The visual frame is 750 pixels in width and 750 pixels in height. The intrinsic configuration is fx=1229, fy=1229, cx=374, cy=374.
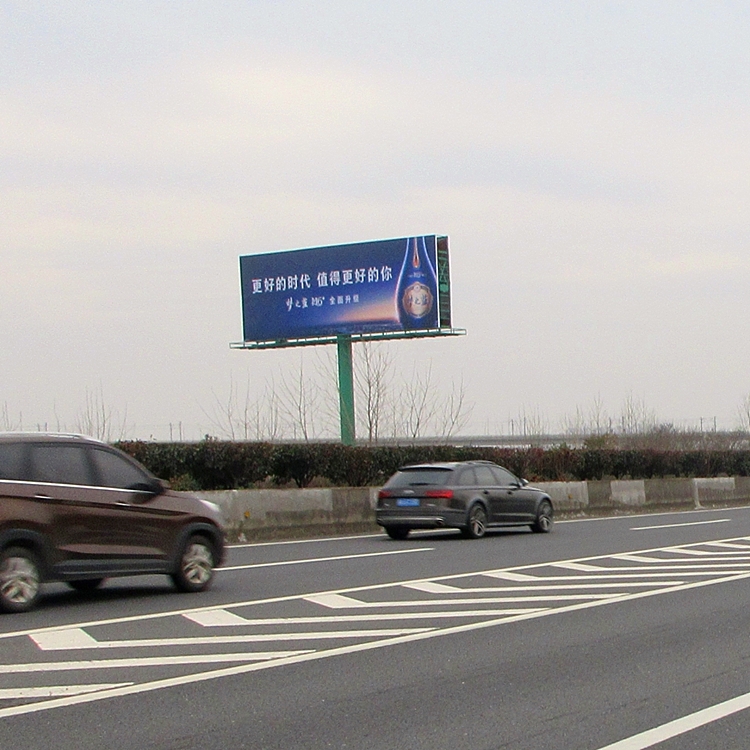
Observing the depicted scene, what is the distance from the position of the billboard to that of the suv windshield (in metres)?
A: 19.9

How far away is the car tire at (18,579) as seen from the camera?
11781 mm

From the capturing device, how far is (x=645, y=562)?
17766 millimetres

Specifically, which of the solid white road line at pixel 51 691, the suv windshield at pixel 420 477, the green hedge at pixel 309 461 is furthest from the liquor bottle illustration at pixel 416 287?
the solid white road line at pixel 51 691

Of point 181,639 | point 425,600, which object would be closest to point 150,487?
point 425,600

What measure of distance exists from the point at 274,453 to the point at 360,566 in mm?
10413

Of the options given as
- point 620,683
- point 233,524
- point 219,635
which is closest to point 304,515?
point 233,524

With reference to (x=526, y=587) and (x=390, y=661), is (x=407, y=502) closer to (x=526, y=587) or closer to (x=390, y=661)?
(x=526, y=587)

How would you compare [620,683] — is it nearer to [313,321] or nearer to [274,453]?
[274,453]

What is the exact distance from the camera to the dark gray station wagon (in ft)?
74.6

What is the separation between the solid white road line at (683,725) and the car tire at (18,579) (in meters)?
6.87

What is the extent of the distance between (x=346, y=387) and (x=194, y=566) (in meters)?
30.8

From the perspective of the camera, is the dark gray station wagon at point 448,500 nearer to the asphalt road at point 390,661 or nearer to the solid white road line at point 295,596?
the solid white road line at point 295,596

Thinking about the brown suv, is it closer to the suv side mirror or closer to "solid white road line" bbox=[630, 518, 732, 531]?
the suv side mirror

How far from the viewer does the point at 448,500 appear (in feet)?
74.6
